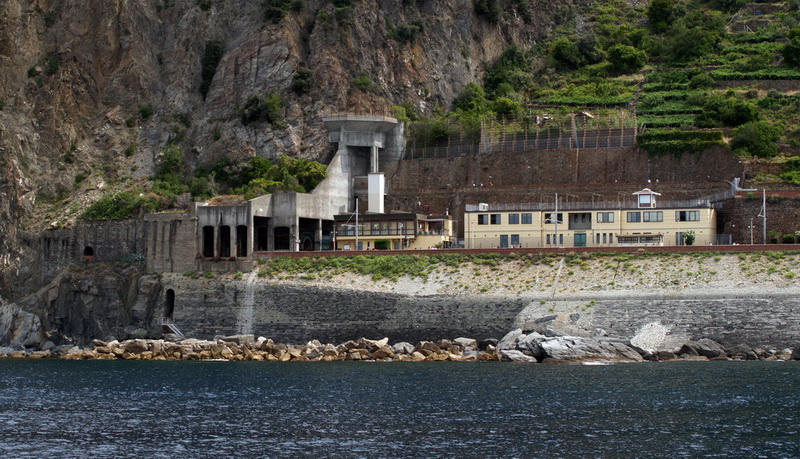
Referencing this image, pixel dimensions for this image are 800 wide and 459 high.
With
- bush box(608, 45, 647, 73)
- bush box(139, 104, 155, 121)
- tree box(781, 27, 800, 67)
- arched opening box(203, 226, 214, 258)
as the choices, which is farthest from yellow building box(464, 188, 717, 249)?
bush box(608, 45, 647, 73)

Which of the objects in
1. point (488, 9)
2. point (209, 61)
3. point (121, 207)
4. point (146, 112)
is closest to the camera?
point (121, 207)

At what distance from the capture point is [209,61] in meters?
108

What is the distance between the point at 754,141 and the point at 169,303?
1766 inches

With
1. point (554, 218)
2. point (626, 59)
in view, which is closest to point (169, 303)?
point (554, 218)

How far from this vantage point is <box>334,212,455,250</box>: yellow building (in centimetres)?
9019

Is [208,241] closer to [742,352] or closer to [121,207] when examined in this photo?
[121,207]

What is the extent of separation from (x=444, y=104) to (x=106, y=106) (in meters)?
29.9

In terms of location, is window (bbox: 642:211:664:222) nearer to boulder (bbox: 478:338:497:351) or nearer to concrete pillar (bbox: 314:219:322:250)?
boulder (bbox: 478:338:497:351)

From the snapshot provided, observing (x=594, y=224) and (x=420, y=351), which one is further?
(x=594, y=224)

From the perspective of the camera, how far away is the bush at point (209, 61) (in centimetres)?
10744

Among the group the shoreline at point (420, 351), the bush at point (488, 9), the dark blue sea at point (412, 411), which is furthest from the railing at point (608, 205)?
the bush at point (488, 9)

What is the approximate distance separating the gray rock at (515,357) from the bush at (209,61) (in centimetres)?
4844

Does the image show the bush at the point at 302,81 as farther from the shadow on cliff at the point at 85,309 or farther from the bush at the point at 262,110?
the shadow on cliff at the point at 85,309

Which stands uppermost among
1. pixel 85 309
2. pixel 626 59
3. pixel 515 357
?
pixel 626 59
